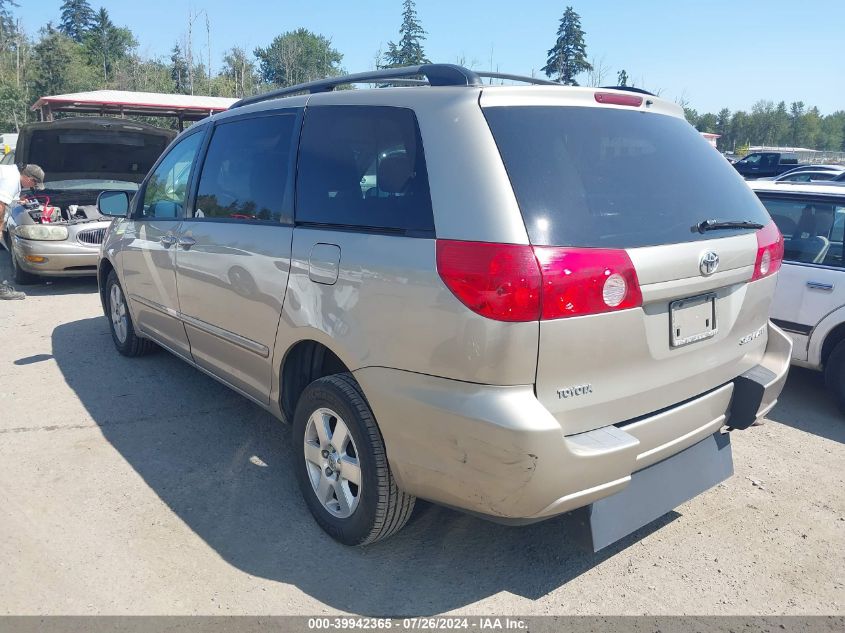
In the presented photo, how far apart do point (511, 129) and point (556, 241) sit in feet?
1.54

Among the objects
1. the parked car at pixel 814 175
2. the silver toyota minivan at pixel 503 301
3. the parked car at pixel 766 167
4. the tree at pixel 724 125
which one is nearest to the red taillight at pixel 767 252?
the silver toyota minivan at pixel 503 301

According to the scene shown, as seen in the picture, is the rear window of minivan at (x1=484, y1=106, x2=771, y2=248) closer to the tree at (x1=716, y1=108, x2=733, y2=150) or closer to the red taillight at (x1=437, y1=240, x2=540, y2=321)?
the red taillight at (x1=437, y1=240, x2=540, y2=321)

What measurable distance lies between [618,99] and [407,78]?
97 cm

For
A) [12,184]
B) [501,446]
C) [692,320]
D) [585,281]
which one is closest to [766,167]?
[12,184]

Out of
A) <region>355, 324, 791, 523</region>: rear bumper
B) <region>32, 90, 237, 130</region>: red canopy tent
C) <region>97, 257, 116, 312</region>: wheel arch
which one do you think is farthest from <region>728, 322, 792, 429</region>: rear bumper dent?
<region>32, 90, 237, 130</region>: red canopy tent

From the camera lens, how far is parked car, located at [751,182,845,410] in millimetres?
4422

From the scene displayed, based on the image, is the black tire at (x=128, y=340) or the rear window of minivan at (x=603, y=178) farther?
the black tire at (x=128, y=340)

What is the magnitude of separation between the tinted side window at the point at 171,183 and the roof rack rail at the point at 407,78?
28.4 inches

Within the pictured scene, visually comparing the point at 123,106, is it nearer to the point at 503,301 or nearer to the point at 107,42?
the point at 503,301

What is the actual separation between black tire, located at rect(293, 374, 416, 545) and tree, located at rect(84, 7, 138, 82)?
71.7 m

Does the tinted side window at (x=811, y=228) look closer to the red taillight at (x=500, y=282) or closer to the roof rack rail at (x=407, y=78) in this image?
the roof rack rail at (x=407, y=78)

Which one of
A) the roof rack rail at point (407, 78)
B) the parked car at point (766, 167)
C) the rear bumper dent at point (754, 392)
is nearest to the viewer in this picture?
the roof rack rail at point (407, 78)

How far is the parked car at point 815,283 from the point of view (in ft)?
14.5

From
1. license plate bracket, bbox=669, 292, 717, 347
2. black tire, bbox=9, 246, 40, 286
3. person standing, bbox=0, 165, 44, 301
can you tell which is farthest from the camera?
black tire, bbox=9, 246, 40, 286
